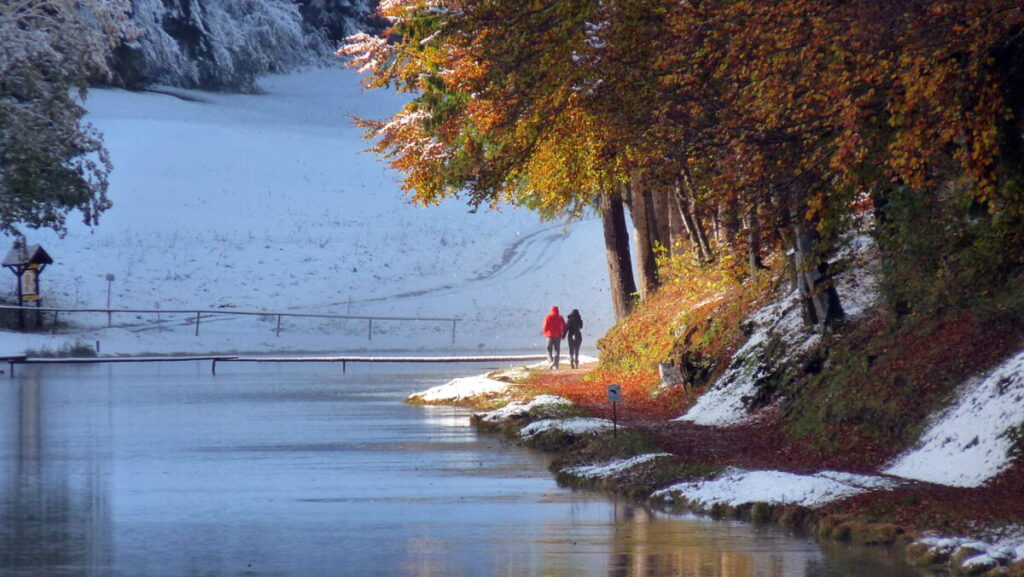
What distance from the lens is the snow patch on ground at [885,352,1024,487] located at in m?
12.4

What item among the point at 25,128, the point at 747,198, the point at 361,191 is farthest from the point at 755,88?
the point at 361,191

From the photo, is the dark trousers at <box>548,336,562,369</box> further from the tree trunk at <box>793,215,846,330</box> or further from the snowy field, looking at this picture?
the tree trunk at <box>793,215,846,330</box>

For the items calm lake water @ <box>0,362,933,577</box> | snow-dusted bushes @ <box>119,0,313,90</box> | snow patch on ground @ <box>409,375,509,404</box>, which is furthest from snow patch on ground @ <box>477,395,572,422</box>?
snow-dusted bushes @ <box>119,0,313,90</box>

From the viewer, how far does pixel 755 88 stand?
13641mm

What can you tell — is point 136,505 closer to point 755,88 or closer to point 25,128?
point 755,88

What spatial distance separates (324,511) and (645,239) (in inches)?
730

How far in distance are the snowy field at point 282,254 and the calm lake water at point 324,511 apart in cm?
2664

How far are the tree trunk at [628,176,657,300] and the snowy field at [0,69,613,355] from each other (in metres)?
22.3

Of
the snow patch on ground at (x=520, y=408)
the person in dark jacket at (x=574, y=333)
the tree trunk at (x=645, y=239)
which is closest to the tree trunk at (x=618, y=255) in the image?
the tree trunk at (x=645, y=239)

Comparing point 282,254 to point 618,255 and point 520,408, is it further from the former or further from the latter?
point 520,408

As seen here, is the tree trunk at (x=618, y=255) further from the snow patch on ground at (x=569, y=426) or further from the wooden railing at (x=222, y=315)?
the wooden railing at (x=222, y=315)

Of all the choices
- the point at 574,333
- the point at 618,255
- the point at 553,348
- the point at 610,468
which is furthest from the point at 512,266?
the point at 610,468

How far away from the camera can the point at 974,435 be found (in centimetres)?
1296

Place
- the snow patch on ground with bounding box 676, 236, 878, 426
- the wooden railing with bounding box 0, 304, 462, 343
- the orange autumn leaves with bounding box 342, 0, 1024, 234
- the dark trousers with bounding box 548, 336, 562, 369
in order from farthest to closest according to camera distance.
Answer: the wooden railing with bounding box 0, 304, 462, 343
the dark trousers with bounding box 548, 336, 562, 369
the snow patch on ground with bounding box 676, 236, 878, 426
the orange autumn leaves with bounding box 342, 0, 1024, 234
